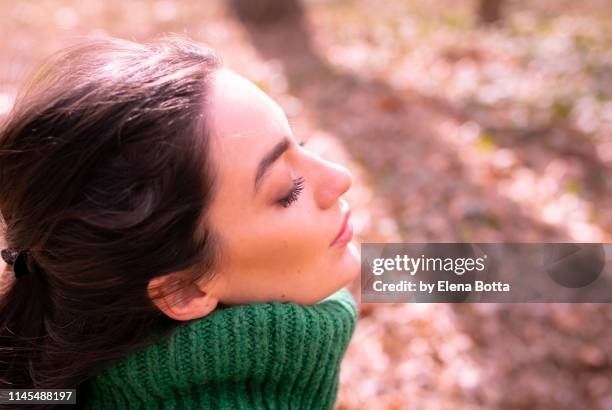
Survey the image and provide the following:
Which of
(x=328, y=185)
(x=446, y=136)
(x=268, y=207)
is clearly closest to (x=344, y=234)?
(x=328, y=185)

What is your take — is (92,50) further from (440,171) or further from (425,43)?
(425,43)

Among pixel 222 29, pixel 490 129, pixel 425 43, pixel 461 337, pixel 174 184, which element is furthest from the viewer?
pixel 222 29

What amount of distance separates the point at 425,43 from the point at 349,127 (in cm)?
233

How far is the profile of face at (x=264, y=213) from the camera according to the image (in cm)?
144

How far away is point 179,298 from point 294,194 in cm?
36

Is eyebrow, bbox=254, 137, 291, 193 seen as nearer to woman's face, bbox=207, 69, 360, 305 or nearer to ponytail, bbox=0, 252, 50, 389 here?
woman's face, bbox=207, 69, 360, 305

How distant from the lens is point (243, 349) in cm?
151

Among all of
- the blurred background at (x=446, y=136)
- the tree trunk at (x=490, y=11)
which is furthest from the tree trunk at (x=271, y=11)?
the tree trunk at (x=490, y=11)

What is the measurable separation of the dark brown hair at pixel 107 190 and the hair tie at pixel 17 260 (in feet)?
0.07

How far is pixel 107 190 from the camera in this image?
4.39ft

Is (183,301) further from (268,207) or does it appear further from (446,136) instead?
(446,136)

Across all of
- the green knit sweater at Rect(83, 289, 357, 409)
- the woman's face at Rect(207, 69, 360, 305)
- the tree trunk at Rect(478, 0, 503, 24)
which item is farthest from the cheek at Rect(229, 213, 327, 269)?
the tree trunk at Rect(478, 0, 503, 24)

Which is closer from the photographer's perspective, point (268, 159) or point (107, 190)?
point (107, 190)

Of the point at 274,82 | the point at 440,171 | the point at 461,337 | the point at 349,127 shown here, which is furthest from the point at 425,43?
the point at 461,337
